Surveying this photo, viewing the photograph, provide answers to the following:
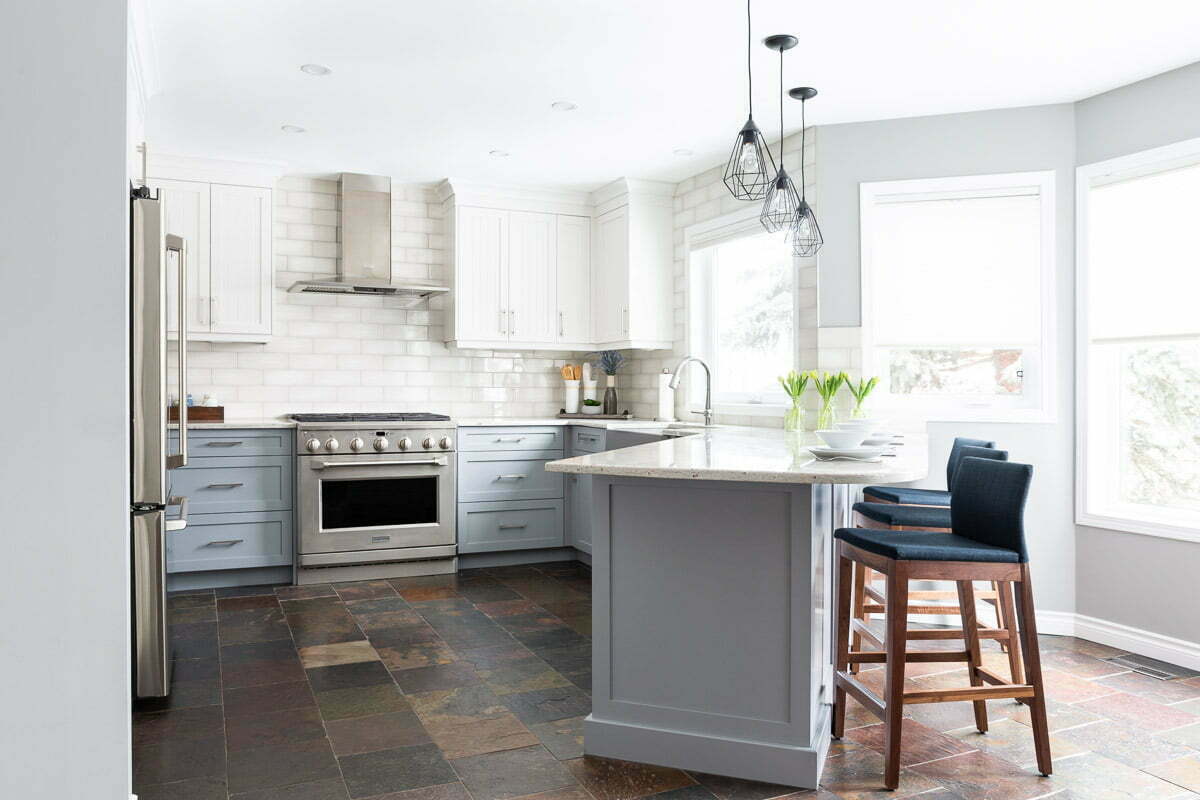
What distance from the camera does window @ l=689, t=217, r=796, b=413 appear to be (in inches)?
193

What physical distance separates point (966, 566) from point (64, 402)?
2238 millimetres

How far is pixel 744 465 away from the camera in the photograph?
2.45 metres

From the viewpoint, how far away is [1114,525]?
3900mm

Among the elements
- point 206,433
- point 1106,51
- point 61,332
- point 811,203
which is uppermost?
point 1106,51

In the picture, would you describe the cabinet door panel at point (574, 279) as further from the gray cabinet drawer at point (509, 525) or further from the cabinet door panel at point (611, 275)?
the gray cabinet drawer at point (509, 525)

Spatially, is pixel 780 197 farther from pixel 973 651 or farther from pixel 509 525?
pixel 509 525

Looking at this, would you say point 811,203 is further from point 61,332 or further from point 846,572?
point 61,332

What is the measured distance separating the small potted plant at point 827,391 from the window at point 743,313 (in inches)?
13.2

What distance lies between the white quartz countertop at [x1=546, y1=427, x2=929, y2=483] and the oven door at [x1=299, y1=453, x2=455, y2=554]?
2.27 metres

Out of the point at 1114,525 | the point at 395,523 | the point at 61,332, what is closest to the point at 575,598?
the point at 395,523

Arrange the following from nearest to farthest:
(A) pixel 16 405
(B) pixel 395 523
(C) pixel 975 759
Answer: (A) pixel 16 405
(C) pixel 975 759
(B) pixel 395 523

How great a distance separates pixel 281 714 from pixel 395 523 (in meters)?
2.17

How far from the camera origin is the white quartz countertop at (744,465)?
2.25 metres

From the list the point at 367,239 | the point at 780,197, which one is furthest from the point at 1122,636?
the point at 367,239
